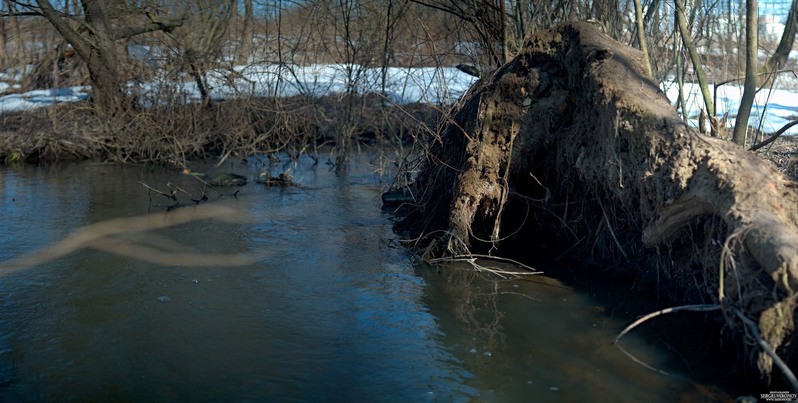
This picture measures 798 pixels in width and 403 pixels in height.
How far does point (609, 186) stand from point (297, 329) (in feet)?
10.1

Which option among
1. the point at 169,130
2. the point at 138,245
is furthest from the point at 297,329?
the point at 169,130

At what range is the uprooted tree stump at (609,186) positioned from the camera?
474cm

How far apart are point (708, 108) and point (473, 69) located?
388cm

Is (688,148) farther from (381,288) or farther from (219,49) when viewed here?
(219,49)

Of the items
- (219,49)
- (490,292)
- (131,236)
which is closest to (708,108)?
(490,292)

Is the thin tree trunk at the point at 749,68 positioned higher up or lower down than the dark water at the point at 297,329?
higher up

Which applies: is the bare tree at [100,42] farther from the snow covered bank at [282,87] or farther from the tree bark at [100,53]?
the snow covered bank at [282,87]

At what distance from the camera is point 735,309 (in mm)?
4516

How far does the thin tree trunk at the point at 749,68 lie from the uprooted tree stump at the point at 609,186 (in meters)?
1.34

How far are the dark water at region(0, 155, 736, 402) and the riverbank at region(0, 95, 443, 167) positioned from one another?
223 inches

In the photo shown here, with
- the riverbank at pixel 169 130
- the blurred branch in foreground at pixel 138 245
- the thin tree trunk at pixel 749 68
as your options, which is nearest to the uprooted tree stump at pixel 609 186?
the thin tree trunk at pixel 749 68

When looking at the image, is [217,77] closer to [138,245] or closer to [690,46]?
[138,245]

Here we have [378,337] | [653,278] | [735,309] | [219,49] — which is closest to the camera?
[735,309]

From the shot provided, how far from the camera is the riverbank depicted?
14336mm
